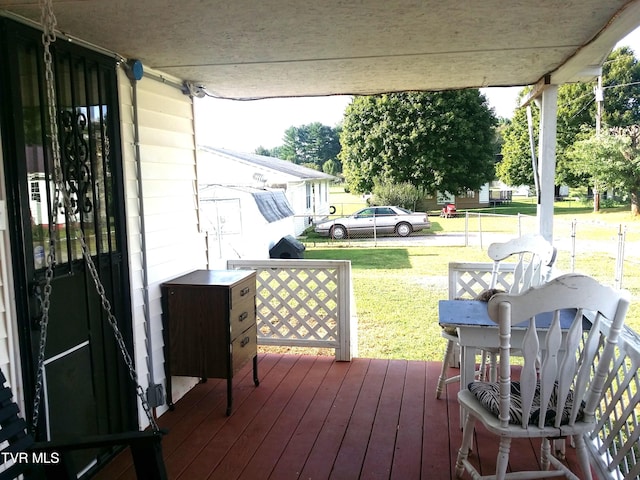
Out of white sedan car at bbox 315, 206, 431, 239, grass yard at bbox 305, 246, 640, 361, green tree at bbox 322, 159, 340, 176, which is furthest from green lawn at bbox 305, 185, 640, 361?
green tree at bbox 322, 159, 340, 176

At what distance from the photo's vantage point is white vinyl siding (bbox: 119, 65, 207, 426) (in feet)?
9.14

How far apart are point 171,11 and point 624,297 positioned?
79.7 inches

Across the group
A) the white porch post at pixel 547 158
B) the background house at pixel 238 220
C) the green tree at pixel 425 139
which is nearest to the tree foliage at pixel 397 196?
the green tree at pixel 425 139

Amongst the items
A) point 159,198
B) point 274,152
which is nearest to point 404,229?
point 159,198

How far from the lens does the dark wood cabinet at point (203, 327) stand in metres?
A: 2.97

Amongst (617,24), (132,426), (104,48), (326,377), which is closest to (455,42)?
(617,24)

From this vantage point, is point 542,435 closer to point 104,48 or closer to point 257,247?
point 104,48

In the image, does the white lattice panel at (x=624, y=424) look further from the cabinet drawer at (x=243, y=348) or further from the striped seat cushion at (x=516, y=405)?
the cabinet drawer at (x=243, y=348)

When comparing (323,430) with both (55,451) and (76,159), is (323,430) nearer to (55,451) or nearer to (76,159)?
(55,451)

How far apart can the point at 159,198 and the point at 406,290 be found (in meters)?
5.02

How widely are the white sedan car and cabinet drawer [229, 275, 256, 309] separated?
10.8 meters

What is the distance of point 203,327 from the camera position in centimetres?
301

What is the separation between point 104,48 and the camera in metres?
2.55

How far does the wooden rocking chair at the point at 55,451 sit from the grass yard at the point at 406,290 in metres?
3.17
